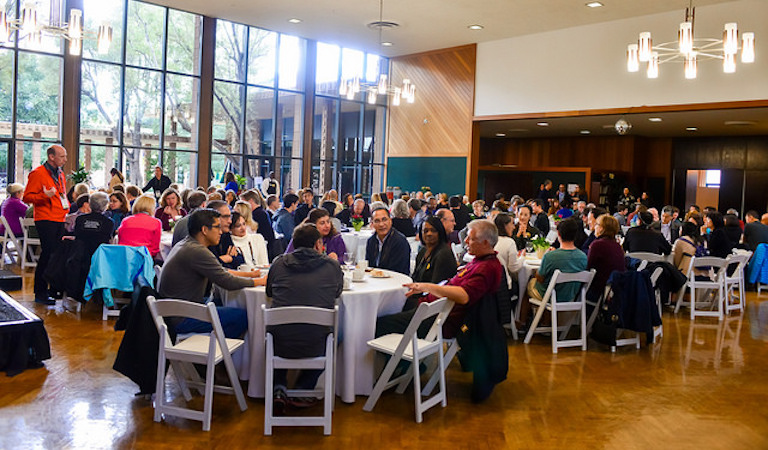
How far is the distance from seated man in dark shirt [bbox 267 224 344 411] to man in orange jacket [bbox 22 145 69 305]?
403 centimetres

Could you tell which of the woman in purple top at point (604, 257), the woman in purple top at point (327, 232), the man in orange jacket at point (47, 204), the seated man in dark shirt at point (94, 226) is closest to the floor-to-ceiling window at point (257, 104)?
the man in orange jacket at point (47, 204)

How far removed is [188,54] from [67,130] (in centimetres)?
324

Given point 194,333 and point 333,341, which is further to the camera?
point 194,333

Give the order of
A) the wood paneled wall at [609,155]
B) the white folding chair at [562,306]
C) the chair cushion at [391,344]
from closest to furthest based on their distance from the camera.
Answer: the chair cushion at [391,344], the white folding chair at [562,306], the wood paneled wall at [609,155]

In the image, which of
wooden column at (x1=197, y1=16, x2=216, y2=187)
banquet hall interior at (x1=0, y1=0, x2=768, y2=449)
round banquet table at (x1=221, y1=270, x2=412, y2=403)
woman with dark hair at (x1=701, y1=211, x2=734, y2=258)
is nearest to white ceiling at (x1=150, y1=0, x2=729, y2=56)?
banquet hall interior at (x1=0, y1=0, x2=768, y2=449)

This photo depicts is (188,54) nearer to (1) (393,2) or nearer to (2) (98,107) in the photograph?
(2) (98,107)

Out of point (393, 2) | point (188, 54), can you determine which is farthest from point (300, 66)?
point (393, 2)

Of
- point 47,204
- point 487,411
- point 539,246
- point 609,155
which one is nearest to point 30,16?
point 47,204

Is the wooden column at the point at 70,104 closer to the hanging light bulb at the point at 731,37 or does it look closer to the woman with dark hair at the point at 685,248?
the woman with dark hair at the point at 685,248

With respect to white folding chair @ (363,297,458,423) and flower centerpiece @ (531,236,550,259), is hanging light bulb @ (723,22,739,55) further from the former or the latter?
white folding chair @ (363,297,458,423)

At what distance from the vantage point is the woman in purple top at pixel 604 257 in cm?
624

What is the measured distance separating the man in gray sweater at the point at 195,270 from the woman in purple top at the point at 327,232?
1343 mm

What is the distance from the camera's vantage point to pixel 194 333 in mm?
4246

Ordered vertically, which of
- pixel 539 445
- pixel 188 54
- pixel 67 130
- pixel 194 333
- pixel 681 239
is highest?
pixel 188 54
